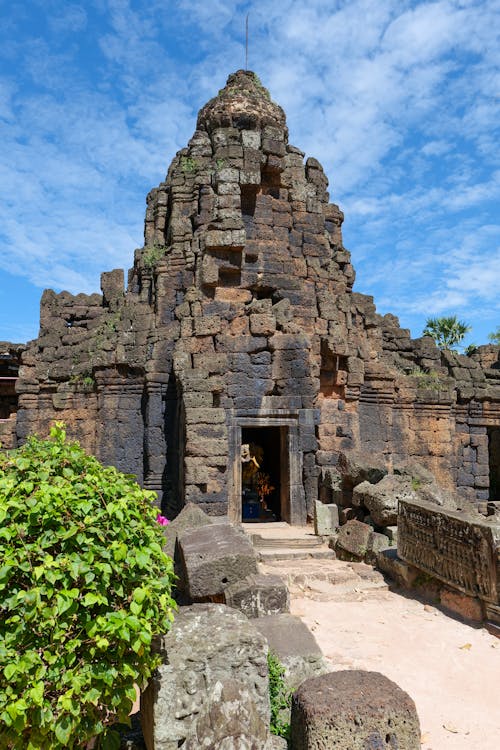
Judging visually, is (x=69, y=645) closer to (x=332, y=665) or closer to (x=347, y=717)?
(x=347, y=717)

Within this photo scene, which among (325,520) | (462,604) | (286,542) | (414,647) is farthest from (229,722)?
(325,520)

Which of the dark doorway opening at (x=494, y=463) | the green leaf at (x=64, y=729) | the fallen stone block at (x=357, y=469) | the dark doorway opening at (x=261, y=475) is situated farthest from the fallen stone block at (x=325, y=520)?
the dark doorway opening at (x=494, y=463)

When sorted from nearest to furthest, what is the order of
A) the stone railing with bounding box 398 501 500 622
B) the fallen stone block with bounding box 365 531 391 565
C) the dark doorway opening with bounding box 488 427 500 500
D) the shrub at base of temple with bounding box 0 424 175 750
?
1. the shrub at base of temple with bounding box 0 424 175 750
2. the stone railing with bounding box 398 501 500 622
3. the fallen stone block with bounding box 365 531 391 565
4. the dark doorway opening with bounding box 488 427 500 500

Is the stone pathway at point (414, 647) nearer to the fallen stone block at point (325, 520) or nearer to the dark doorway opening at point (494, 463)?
the fallen stone block at point (325, 520)

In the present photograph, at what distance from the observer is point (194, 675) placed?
3.05 meters

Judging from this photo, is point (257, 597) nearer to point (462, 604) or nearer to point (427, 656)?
point (427, 656)

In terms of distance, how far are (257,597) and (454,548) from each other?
2.68 meters

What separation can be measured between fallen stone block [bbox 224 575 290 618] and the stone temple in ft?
15.2

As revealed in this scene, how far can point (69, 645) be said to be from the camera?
2.66 metres

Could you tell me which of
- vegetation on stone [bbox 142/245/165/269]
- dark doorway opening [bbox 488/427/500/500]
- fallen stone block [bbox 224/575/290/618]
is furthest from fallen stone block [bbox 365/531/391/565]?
dark doorway opening [bbox 488/427/500/500]

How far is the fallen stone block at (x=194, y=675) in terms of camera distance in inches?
117

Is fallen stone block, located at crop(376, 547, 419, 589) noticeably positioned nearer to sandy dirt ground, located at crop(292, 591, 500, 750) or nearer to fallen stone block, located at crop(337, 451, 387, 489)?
sandy dirt ground, located at crop(292, 591, 500, 750)

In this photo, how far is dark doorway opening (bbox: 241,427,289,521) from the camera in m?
13.8

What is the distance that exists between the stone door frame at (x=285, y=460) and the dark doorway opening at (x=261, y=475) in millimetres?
2431
